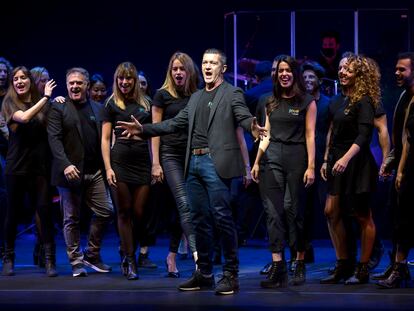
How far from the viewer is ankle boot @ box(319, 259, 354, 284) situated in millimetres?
5723

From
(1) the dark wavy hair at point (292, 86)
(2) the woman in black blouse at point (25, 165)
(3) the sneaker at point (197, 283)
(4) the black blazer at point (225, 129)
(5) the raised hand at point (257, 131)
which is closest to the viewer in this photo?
(5) the raised hand at point (257, 131)

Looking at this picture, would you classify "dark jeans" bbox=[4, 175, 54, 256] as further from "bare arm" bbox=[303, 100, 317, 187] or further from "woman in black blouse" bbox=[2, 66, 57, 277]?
"bare arm" bbox=[303, 100, 317, 187]

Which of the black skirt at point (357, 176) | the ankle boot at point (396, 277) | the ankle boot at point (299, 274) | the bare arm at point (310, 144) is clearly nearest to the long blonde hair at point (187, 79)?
the bare arm at point (310, 144)

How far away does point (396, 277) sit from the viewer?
215 inches

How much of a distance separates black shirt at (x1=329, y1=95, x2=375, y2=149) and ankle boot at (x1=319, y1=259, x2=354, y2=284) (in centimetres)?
80

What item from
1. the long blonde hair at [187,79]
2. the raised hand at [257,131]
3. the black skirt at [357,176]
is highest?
the long blonde hair at [187,79]

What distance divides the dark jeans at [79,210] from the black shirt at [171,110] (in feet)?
2.30

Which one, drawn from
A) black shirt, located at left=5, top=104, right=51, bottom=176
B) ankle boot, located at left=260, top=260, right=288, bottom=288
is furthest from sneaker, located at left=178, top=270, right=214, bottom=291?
black shirt, located at left=5, top=104, right=51, bottom=176

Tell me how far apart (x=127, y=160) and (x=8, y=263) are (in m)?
1.22

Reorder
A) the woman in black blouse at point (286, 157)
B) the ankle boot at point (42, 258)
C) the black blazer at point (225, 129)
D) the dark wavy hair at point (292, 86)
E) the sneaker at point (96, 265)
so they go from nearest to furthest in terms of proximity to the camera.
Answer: the black blazer at point (225, 129), the woman in black blouse at point (286, 157), the dark wavy hair at point (292, 86), the sneaker at point (96, 265), the ankle boot at point (42, 258)

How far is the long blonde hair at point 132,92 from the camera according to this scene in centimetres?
595

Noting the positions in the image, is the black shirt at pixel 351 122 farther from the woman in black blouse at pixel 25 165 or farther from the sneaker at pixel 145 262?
the woman in black blouse at pixel 25 165

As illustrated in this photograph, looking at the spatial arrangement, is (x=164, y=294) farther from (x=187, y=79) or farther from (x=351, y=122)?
(x=351, y=122)

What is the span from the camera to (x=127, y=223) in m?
5.98
